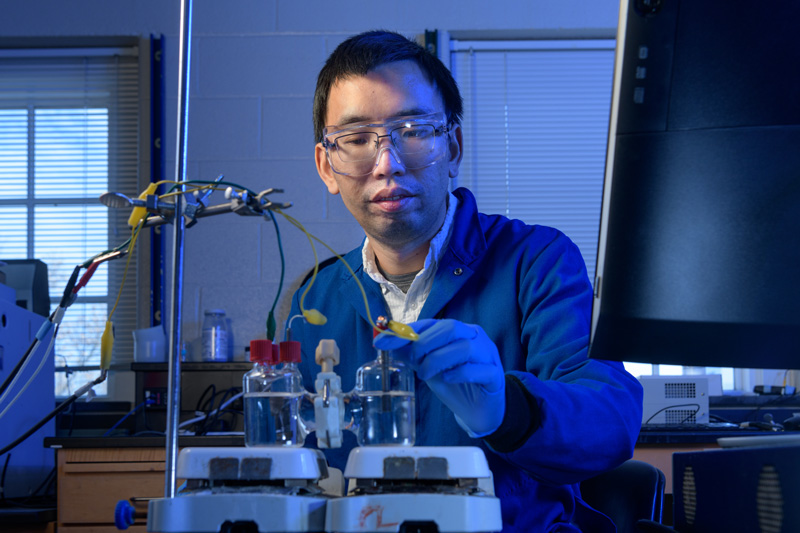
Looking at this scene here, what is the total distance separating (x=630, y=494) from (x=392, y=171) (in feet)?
2.28

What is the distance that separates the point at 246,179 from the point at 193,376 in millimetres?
911

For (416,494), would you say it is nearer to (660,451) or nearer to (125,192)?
(660,451)

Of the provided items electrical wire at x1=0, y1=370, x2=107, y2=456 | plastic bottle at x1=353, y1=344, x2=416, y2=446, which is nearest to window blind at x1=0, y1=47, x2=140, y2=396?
electrical wire at x1=0, y1=370, x2=107, y2=456

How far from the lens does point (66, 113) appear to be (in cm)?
363

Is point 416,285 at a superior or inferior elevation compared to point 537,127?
inferior

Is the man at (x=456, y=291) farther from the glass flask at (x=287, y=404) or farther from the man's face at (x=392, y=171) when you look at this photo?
the glass flask at (x=287, y=404)

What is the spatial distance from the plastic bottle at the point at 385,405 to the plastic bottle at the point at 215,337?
232 centimetres

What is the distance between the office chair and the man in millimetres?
83

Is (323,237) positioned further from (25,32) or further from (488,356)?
(488,356)

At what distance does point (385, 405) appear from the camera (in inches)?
34.6

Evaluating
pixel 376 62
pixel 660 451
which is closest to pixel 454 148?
pixel 376 62

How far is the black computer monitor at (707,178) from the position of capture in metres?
0.62

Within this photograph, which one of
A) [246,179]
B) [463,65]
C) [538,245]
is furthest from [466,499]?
[463,65]

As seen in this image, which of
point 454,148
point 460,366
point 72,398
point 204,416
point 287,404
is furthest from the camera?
point 204,416
